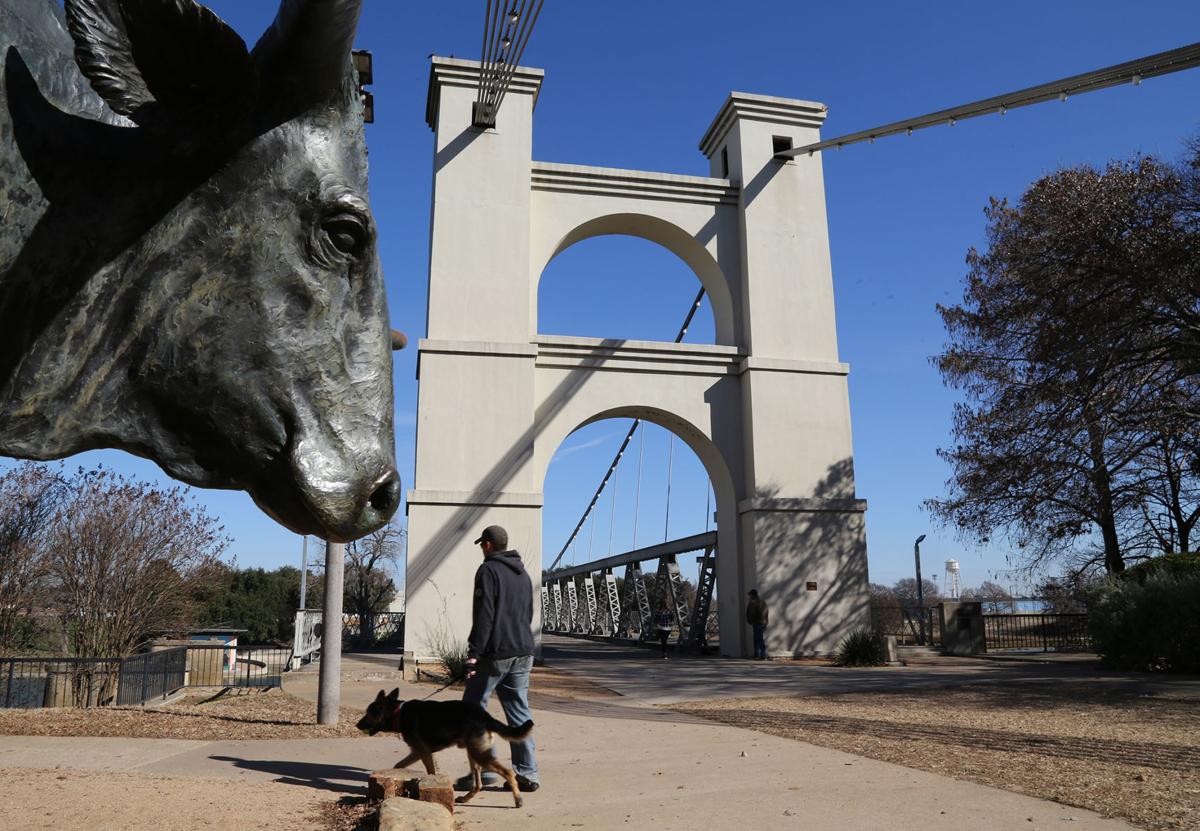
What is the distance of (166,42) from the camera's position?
980 mm

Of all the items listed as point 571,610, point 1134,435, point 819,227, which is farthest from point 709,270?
point 571,610

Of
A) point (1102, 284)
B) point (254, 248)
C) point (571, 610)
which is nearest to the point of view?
point (254, 248)

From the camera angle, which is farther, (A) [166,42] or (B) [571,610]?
(B) [571,610]

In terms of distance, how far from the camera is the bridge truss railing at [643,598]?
67.9 ft

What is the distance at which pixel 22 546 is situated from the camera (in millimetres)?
12273

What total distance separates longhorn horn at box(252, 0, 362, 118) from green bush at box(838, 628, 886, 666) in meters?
16.7

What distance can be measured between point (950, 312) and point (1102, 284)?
6.05 m

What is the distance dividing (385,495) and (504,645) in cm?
456

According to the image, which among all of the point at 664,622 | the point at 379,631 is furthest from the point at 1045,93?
the point at 379,631

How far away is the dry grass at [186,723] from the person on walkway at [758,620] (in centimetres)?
980

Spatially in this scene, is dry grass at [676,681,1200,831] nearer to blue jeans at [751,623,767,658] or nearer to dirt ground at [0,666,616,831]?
dirt ground at [0,666,616,831]

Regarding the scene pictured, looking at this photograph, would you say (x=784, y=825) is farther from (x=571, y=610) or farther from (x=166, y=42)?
(x=571, y=610)

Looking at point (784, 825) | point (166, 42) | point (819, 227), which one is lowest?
point (784, 825)

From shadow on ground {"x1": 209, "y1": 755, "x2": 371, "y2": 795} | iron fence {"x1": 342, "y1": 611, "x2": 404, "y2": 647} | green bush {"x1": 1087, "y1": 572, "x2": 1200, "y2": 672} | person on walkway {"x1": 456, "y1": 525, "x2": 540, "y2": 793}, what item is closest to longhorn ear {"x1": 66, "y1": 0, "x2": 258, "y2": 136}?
person on walkway {"x1": 456, "y1": 525, "x2": 540, "y2": 793}
